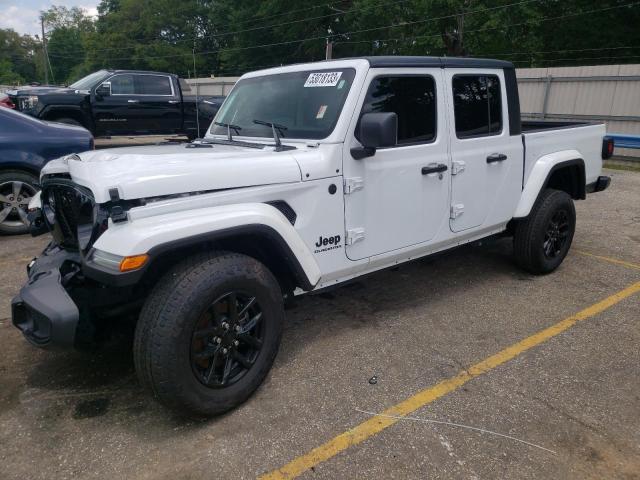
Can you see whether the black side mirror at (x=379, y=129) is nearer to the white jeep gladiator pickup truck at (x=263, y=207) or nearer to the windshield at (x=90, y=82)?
the white jeep gladiator pickup truck at (x=263, y=207)

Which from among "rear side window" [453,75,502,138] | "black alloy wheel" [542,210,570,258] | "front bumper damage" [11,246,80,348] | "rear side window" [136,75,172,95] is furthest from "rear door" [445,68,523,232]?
"rear side window" [136,75,172,95]

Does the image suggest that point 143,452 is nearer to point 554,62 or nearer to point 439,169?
point 439,169

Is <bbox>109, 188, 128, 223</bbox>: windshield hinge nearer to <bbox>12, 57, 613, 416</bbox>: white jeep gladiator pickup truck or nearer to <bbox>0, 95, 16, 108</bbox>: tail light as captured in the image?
<bbox>12, 57, 613, 416</bbox>: white jeep gladiator pickup truck

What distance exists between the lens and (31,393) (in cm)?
301

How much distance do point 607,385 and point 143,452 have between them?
2708mm

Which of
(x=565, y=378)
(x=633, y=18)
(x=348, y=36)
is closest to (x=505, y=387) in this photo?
(x=565, y=378)

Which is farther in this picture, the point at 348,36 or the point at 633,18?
the point at 348,36

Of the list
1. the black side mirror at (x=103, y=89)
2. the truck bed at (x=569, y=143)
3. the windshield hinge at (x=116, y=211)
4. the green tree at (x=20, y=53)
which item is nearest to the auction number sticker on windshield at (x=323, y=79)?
the windshield hinge at (x=116, y=211)

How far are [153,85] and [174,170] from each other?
10223mm

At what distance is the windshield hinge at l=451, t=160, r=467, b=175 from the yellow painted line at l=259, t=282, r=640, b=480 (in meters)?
1.35

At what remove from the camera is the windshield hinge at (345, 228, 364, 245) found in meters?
3.30

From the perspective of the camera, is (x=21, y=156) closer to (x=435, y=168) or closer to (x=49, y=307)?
(x=49, y=307)

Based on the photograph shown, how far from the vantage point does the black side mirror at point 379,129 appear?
3.00 metres

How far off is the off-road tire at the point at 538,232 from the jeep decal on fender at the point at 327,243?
7.45 feet
